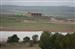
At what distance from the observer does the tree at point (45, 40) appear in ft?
10.00

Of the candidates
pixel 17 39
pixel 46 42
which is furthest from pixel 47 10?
pixel 17 39

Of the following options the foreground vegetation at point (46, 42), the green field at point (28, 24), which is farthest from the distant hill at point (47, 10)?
the foreground vegetation at point (46, 42)

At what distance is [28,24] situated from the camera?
3.10m

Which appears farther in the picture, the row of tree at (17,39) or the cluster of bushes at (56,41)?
the row of tree at (17,39)

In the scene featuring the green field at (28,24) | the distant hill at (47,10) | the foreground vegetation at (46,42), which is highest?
the distant hill at (47,10)

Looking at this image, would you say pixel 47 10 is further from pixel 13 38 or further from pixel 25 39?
pixel 13 38

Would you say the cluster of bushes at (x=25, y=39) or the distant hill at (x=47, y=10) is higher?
the distant hill at (x=47, y=10)

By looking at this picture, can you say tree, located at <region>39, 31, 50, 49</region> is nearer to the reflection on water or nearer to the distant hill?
the reflection on water

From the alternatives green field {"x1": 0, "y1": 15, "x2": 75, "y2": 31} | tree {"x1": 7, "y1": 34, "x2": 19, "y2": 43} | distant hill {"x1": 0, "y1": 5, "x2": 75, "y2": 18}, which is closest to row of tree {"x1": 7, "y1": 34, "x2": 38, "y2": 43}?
tree {"x1": 7, "y1": 34, "x2": 19, "y2": 43}

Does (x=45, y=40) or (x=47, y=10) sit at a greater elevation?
(x=47, y=10)

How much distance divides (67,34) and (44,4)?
1.81ft

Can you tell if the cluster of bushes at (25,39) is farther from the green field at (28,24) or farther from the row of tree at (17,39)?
the green field at (28,24)

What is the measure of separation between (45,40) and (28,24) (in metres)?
0.34

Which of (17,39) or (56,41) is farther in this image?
(17,39)
